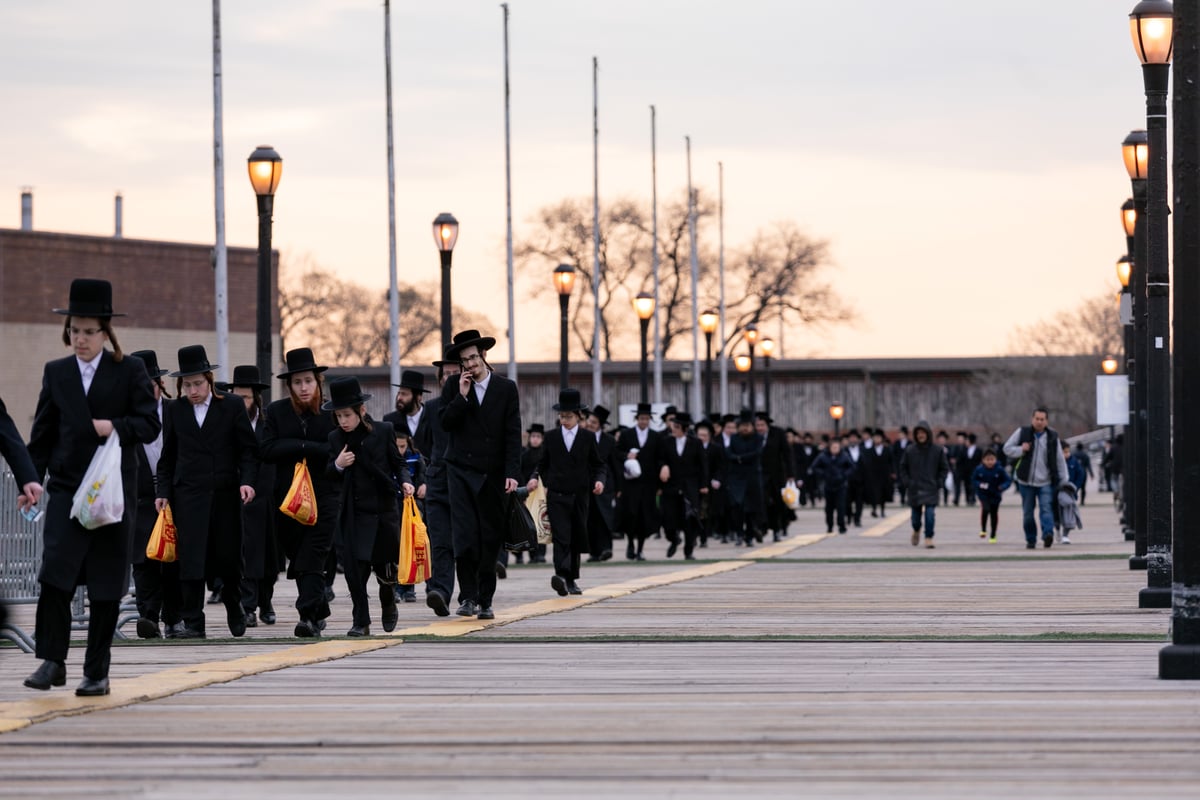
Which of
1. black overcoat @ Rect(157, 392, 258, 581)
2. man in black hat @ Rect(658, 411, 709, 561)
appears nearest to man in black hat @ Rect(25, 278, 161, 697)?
black overcoat @ Rect(157, 392, 258, 581)

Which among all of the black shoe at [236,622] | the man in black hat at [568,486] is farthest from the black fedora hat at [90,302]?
the man in black hat at [568,486]

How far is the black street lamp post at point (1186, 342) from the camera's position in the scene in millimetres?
10711

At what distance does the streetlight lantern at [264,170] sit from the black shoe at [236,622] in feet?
26.3

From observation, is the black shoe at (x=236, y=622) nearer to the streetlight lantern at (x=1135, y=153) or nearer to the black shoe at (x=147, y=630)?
the black shoe at (x=147, y=630)

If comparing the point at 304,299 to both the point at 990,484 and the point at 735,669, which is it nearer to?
the point at 990,484

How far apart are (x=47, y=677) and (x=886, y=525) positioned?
3306cm

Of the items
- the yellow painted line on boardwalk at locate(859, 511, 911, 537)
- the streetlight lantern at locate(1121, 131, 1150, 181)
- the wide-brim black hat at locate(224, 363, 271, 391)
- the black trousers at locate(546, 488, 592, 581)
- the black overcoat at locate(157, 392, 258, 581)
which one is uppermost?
the streetlight lantern at locate(1121, 131, 1150, 181)

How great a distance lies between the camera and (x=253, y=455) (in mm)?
14602

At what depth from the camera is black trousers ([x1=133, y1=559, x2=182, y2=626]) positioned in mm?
14602

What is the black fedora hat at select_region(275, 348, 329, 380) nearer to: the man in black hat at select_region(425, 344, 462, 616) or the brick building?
the man in black hat at select_region(425, 344, 462, 616)

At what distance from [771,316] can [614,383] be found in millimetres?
14595

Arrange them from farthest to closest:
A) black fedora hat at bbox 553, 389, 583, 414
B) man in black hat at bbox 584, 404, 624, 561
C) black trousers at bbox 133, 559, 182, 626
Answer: man in black hat at bbox 584, 404, 624, 561, black fedora hat at bbox 553, 389, 583, 414, black trousers at bbox 133, 559, 182, 626

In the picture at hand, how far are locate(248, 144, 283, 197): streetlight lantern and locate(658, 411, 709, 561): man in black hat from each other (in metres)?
8.58

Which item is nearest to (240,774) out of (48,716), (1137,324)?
(48,716)
